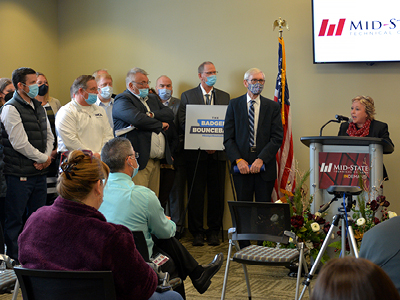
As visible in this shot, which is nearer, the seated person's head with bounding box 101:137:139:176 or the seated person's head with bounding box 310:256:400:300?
the seated person's head with bounding box 310:256:400:300

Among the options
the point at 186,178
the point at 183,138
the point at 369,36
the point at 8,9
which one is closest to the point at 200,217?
the point at 186,178

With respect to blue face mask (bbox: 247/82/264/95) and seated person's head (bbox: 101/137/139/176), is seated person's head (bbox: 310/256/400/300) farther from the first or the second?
blue face mask (bbox: 247/82/264/95)

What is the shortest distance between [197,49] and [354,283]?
5480 millimetres

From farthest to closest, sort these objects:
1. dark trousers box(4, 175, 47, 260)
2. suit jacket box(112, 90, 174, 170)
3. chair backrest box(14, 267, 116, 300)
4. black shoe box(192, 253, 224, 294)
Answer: suit jacket box(112, 90, 174, 170) < dark trousers box(4, 175, 47, 260) < black shoe box(192, 253, 224, 294) < chair backrest box(14, 267, 116, 300)

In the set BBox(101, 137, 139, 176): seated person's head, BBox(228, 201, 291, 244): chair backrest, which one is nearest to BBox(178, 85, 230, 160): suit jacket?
BBox(228, 201, 291, 244): chair backrest

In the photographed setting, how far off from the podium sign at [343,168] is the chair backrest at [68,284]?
2.71 meters

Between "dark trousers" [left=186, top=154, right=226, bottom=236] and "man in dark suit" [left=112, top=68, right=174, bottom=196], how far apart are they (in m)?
0.70

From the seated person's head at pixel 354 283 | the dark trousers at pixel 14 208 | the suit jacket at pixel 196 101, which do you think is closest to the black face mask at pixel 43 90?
the dark trousers at pixel 14 208

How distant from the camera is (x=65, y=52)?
260 inches

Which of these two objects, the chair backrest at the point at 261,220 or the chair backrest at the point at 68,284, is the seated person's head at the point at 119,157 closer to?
the chair backrest at the point at 261,220

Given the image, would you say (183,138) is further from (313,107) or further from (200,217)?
(313,107)

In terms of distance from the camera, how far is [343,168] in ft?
12.5

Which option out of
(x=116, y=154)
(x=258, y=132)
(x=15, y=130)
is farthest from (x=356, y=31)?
(x=15, y=130)

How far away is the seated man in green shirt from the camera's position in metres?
2.39
